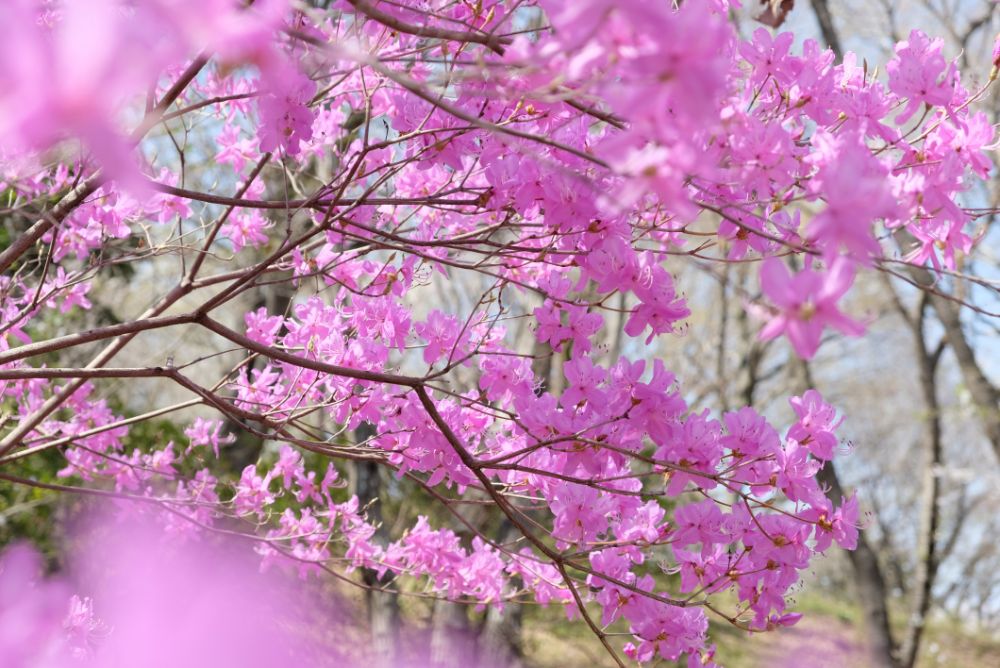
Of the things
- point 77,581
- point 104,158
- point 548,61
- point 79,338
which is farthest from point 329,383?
point 77,581

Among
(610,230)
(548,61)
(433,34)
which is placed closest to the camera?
(548,61)

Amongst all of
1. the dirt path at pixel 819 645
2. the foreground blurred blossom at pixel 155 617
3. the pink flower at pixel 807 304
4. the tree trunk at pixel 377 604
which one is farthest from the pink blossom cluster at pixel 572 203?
the dirt path at pixel 819 645

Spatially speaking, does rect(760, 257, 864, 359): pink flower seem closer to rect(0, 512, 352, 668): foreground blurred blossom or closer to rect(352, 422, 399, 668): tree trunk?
rect(0, 512, 352, 668): foreground blurred blossom

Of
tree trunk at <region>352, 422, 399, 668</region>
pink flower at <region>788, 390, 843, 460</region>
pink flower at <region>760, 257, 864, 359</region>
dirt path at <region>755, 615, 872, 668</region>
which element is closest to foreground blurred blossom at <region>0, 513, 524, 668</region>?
pink flower at <region>760, 257, 864, 359</region>

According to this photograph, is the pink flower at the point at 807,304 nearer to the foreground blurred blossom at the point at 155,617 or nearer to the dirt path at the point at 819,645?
the foreground blurred blossom at the point at 155,617

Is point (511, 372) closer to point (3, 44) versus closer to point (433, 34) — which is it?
point (433, 34)

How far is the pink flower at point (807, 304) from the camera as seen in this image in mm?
920

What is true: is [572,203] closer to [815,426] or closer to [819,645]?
[815,426]

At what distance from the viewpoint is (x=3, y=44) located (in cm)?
61

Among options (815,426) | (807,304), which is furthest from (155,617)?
(815,426)

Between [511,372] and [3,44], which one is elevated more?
[511,372]

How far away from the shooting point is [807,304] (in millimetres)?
936

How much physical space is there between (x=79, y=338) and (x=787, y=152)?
4.89 ft

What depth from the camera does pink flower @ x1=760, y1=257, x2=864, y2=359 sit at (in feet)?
3.02
